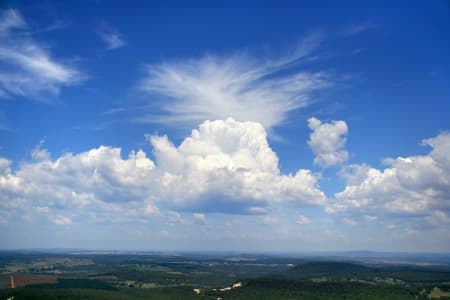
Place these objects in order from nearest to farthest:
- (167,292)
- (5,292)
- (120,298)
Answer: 1. (5,292)
2. (120,298)
3. (167,292)

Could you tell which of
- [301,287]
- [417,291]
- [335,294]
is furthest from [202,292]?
[417,291]

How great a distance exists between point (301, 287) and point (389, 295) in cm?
3446

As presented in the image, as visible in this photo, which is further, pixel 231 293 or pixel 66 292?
pixel 231 293

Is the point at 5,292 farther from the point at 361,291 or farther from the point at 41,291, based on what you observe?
the point at 361,291

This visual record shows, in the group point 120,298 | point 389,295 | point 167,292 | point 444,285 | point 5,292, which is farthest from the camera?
point 444,285

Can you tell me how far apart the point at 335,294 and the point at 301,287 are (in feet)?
64.7

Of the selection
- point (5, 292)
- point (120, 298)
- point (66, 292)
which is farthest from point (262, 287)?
point (5, 292)

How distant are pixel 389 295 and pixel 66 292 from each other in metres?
112

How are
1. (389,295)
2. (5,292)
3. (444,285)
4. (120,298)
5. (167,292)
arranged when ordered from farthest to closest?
(444,285), (167,292), (389,295), (120,298), (5,292)

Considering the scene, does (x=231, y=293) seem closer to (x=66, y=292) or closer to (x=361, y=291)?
(x=361, y=291)

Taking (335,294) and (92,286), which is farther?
(92,286)

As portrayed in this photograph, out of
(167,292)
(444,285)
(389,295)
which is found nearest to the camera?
(389,295)

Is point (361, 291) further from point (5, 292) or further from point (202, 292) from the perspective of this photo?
point (5, 292)

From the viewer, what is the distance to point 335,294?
15375 centimetres
